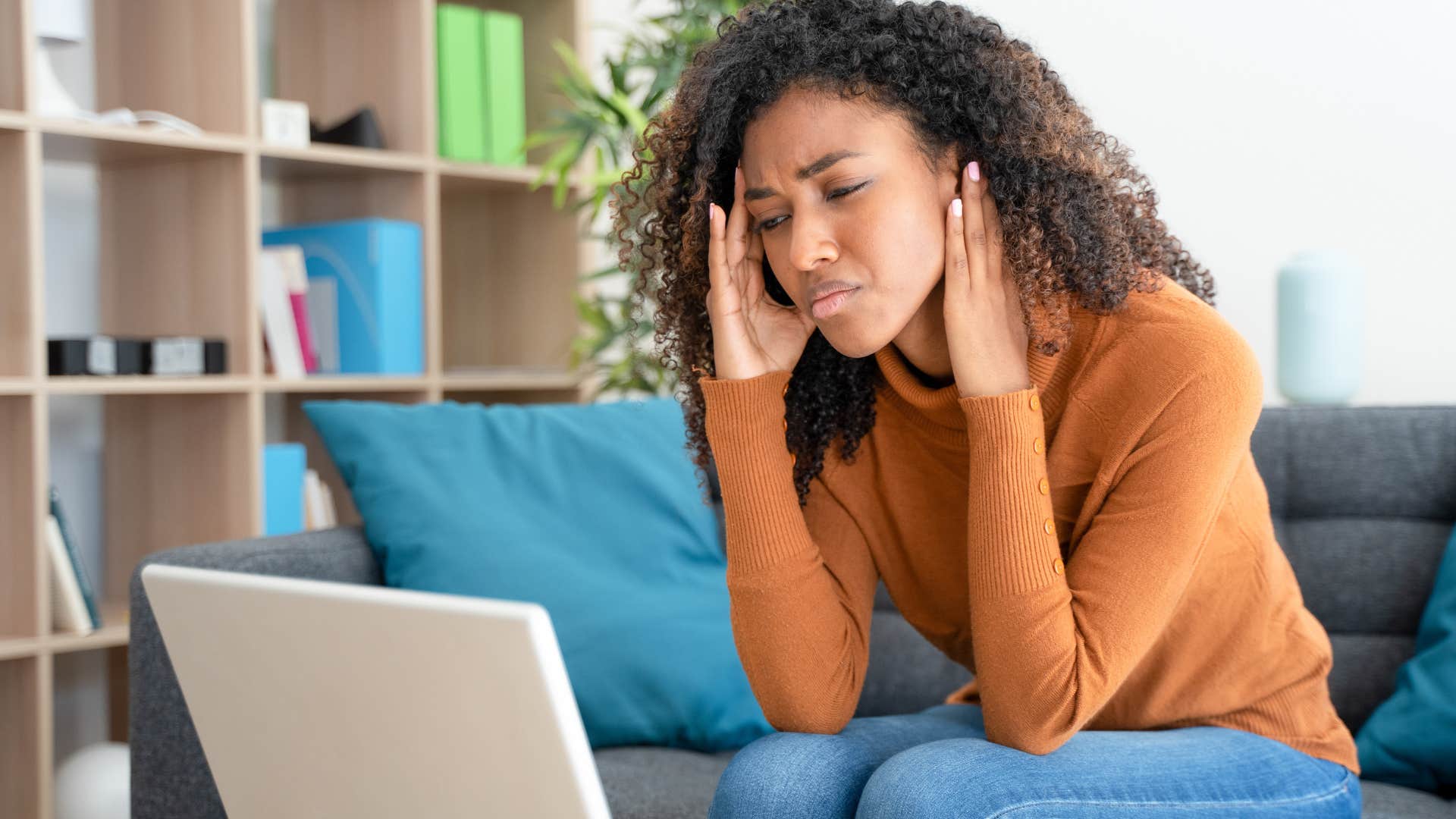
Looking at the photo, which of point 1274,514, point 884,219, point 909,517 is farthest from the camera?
point 1274,514

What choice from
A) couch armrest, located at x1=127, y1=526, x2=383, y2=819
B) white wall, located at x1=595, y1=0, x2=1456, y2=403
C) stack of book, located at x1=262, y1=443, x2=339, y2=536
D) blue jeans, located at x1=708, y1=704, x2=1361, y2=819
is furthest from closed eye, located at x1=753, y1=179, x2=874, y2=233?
stack of book, located at x1=262, y1=443, x2=339, y2=536

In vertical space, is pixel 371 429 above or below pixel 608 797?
→ above

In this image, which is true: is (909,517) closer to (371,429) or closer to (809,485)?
(809,485)

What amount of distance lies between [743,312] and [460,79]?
4.96ft

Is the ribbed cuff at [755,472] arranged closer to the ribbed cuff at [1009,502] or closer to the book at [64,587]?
the ribbed cuff at [1009,502]

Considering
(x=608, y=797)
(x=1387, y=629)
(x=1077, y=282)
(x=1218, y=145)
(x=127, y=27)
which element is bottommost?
(x=608, y=797)

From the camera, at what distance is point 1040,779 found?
1.07 metres

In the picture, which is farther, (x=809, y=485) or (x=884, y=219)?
(x=809, y=485)

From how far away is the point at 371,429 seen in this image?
5.92 ft

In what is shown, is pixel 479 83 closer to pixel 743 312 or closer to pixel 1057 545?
pixel 743 312

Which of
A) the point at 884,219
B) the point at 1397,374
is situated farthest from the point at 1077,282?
the point at 1397,374

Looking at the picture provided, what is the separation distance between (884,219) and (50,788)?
1716 millimetres

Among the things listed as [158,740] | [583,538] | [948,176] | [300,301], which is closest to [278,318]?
[300,301]

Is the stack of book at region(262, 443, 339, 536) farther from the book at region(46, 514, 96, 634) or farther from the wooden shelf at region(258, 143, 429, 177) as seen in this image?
the wooden shelf at region(258, 143, 429, 177)
